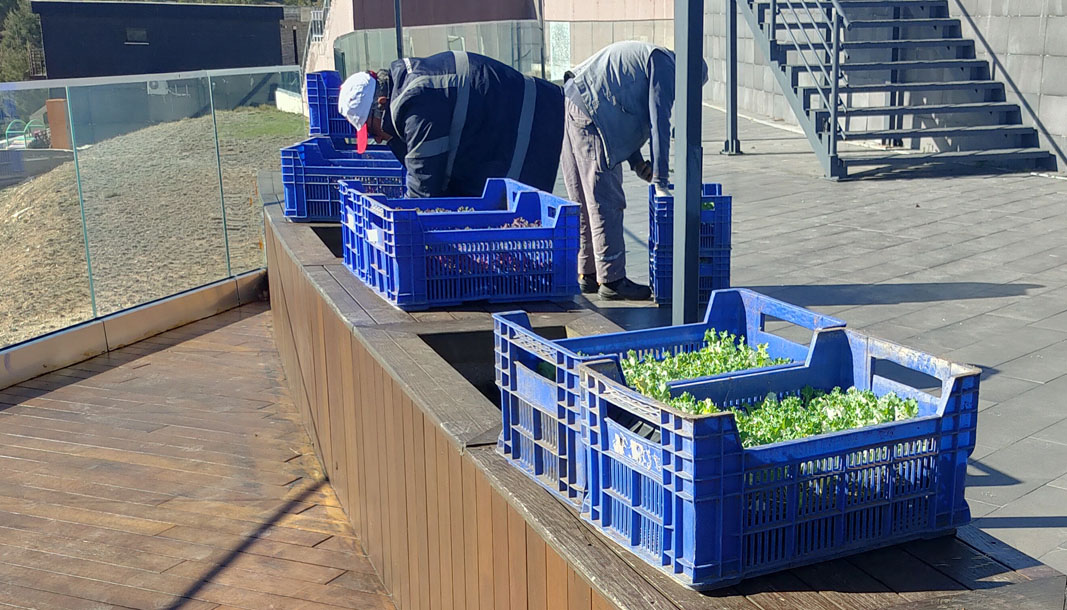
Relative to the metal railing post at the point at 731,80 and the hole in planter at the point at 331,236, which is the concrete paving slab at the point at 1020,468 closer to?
the hole in planter at the point at 331,236

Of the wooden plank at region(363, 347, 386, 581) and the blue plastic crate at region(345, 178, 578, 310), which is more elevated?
the blue plastic crate at region(345, 178, 578, 310)

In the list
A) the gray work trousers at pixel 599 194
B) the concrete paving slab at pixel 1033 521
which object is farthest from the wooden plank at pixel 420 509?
the gray work trousers at pixel 599 194

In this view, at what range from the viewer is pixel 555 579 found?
2.62 meters

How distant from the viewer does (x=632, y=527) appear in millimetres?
2473

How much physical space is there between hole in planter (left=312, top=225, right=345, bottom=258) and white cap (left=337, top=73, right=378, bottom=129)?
5.51 feet

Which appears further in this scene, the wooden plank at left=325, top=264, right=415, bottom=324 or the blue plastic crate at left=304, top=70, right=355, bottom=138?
the blue plastic crate at left=304, top=70, right=355, bottom=138

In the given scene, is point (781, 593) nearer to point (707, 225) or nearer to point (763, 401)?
point (763, 401)

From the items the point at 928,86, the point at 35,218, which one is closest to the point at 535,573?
the point at 35,218

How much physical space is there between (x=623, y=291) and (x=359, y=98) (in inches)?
75.1

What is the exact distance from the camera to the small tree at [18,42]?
58.2 m

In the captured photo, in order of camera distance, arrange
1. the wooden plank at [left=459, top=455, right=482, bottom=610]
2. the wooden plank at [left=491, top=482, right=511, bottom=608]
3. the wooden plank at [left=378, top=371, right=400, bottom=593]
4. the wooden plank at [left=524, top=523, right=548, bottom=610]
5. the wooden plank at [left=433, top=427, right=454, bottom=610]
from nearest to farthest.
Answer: the wooden plank at [left=524, top=523, right=548, bottom=610], the wooden plank at [left=491, top=482, right=511, bottom=608], the wooden plank at [left=459, top=455, right=482, bottom=610], the wooden plank at [left=433, top=427, right=454, bottom=610], the wooden plank at [left=378, top=371, right=400, bottom=593]

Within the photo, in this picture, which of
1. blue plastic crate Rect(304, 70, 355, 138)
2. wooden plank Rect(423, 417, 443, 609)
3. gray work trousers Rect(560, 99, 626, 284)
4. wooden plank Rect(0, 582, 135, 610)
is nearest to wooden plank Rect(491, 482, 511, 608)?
wooden plank Rect(423, 417, 443, 609)

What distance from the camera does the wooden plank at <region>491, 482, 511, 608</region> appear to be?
2.93 metres

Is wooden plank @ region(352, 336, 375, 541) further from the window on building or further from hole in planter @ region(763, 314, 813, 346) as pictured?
the window on building
